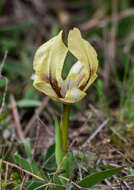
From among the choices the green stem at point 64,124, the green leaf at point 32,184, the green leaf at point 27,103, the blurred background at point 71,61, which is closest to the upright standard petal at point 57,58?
the green stem at point 64,124

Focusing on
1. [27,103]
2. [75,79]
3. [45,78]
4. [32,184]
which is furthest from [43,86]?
[27,103]

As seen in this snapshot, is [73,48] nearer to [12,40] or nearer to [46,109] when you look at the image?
[46,109]

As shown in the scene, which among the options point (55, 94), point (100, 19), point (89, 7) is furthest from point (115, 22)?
point (55, 94)

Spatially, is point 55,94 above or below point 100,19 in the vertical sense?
below

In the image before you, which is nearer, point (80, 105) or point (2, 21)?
point (80, 105)

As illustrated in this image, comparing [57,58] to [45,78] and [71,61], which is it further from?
[71,61]

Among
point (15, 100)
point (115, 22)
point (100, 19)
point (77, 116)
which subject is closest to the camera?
point (77, 116)

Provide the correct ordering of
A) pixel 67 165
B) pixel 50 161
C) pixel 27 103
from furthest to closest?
pixel 27 103 < pixel 50 161 < pixel 67 165

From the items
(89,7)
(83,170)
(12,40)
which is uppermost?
(89,7)
